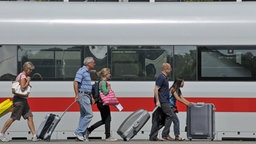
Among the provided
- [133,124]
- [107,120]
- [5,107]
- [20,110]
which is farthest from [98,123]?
[5,107]

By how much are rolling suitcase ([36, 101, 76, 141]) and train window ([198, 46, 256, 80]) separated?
3302 millimetres

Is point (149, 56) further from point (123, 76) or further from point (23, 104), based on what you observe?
point (23, 104)

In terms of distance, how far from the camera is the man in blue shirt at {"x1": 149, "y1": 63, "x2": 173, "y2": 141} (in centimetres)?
1662

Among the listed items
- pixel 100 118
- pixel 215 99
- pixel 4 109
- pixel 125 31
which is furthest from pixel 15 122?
pixel 215 99

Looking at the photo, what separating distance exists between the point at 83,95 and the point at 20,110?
1507 mm

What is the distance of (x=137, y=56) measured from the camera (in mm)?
17828

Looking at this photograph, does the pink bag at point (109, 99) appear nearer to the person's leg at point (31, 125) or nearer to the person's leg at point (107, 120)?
the person's leg at point (107, 120)

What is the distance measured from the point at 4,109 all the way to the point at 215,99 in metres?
4.49

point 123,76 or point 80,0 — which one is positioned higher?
point 80,0

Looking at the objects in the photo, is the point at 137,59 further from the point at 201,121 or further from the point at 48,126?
the point at 48,126

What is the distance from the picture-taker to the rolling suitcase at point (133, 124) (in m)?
16.7

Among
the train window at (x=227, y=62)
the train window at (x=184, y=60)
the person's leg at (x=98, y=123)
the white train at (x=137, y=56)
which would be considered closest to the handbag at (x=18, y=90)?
the white train at (x=137, y=56)

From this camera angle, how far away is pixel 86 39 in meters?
17.9

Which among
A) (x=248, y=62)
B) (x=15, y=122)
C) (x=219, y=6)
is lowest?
(x=15, y=122)
